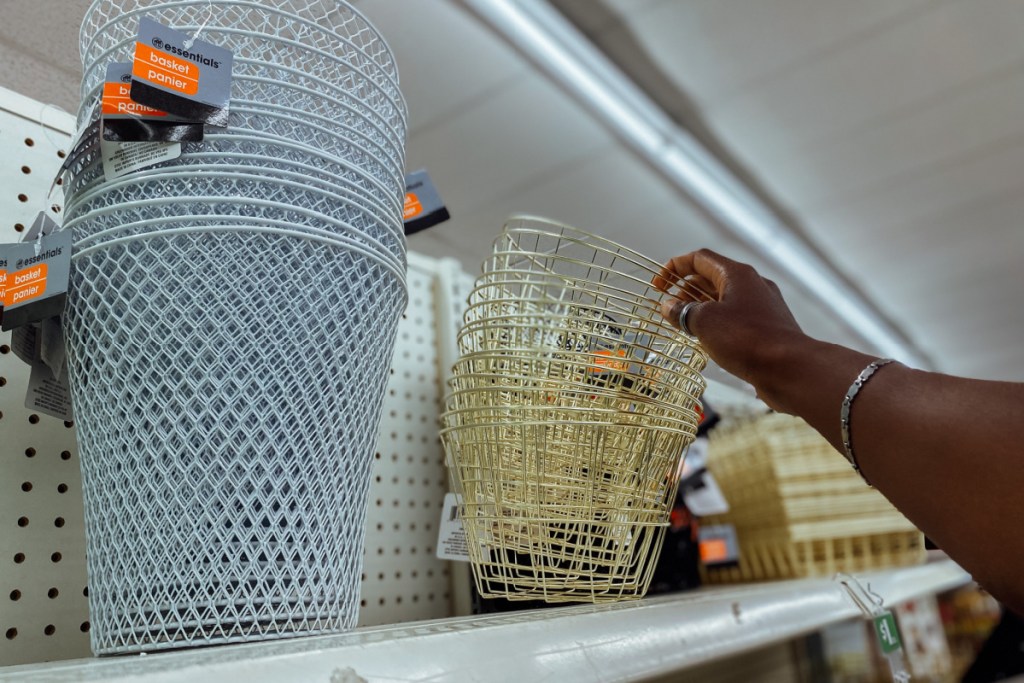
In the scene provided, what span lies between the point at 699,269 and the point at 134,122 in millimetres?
426

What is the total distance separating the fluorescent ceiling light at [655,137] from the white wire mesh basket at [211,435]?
1.91 meters

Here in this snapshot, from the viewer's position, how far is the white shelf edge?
0.32m

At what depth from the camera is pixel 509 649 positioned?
1.42 ft

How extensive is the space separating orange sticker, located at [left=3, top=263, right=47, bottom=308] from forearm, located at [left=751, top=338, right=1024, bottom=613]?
50 centimetres

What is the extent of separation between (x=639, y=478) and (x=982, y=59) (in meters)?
2.90

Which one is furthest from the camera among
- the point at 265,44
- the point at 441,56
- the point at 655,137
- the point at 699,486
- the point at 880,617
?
the point at 655,137

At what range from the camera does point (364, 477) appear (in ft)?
1.75

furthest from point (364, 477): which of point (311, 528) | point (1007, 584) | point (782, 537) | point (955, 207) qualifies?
point (955, 207)

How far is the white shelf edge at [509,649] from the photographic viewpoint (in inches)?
12.7

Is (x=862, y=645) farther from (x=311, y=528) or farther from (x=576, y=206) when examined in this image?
(x=311, y=528)

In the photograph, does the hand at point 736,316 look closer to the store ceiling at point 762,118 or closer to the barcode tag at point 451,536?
the barcode tag at point 451,536

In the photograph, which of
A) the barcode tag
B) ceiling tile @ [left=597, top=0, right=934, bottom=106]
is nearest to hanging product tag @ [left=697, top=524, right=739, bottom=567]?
the barcode tag

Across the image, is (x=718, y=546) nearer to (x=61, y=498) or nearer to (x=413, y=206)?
(x=413, y=206)

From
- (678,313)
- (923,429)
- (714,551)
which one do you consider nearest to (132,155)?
(678,313)
